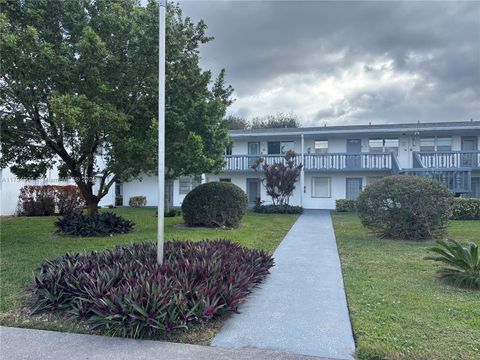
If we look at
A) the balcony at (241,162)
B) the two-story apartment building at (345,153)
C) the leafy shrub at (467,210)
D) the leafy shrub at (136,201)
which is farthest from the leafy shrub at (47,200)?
the leafy shrub at (467,210)

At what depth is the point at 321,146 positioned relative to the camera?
2430 centimetres

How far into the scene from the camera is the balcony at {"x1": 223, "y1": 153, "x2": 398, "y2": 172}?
21859mm

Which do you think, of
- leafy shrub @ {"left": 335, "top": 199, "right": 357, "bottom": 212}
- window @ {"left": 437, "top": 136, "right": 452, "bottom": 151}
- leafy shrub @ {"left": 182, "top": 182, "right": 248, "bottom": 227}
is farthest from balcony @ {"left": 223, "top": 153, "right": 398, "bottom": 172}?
leafy shrub @ {"left": 182, "top": 182, "right": 248, "bottom": 227}

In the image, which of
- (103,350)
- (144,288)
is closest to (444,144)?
(144,288)

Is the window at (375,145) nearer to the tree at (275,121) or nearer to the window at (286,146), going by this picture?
the window at (286,146)

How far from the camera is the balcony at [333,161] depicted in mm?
21859

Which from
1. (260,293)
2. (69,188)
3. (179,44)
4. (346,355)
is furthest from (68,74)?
(69,188)

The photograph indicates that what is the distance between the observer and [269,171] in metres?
21.0

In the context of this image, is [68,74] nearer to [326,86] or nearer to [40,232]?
[40,232]

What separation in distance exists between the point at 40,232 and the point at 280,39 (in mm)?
10797

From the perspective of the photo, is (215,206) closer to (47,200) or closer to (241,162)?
(47,200)

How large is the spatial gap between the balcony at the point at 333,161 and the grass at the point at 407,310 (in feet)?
45.3

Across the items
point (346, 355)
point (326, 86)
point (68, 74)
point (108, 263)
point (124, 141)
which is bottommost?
point (346, 355)

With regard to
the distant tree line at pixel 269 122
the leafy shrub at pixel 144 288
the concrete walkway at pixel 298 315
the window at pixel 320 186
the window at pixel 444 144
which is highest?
the distant tree line at pixel 269 122
